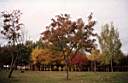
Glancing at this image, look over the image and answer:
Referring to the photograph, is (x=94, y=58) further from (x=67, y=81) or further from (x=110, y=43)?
(x=67, y=81)

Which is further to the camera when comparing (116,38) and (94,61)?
(94,61)

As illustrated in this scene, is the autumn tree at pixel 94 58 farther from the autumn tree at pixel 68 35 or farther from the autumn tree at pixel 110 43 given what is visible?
the autumn tree at pixel 68 35

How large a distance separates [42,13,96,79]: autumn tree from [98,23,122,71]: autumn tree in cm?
1026

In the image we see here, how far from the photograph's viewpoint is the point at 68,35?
2239 cm

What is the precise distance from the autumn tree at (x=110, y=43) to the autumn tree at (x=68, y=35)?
33.7ft

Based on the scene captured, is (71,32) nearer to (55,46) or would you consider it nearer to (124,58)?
(55,46)

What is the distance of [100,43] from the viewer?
32562mm

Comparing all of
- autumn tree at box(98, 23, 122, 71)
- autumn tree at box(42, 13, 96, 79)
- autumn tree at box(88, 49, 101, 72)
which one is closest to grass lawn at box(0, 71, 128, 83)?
autumn tree at box(42, 13, 96, 79)

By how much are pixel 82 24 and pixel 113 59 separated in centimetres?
1383

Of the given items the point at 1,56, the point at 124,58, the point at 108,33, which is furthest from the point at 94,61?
the point at 1,56

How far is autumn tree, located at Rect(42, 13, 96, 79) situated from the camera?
22.0 m

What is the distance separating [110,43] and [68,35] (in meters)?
10.9

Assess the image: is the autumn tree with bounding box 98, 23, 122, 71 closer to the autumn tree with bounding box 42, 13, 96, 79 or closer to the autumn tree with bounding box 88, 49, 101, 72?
the autumn tree with bounding box 88, 49, 101, 72

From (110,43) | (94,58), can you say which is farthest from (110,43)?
(94,58)
